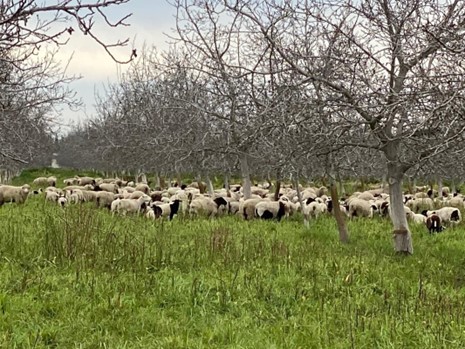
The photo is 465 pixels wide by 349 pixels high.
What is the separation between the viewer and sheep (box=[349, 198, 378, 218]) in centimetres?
1881

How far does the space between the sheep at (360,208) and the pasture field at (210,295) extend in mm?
8244

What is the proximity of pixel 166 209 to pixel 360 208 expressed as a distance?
7231mm

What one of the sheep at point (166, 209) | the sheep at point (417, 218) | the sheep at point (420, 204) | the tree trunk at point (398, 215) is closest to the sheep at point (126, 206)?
the sheep at point (166, 209)

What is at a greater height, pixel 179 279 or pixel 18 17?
pixel 18 17

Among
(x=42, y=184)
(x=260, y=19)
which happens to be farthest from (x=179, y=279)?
(x=42, y=184)

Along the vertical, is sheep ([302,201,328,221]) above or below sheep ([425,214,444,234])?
above

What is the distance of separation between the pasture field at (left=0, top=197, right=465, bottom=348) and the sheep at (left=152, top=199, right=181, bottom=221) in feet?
19.0

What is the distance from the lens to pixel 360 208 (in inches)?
746

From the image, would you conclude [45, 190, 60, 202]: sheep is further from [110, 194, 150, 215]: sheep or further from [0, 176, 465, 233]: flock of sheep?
[110, 194, 150, 215]: sheep

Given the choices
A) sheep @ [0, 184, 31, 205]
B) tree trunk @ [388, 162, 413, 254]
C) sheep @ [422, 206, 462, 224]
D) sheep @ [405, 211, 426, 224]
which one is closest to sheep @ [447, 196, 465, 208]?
sheep @ [422, 206, 462, 224]

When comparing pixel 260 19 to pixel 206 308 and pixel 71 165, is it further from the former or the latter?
pixel 71 165

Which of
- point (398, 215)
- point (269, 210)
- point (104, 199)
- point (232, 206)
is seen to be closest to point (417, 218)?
point (269, 210)

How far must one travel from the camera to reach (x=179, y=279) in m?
7.04

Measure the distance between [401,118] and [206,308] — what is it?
16.3 ft
